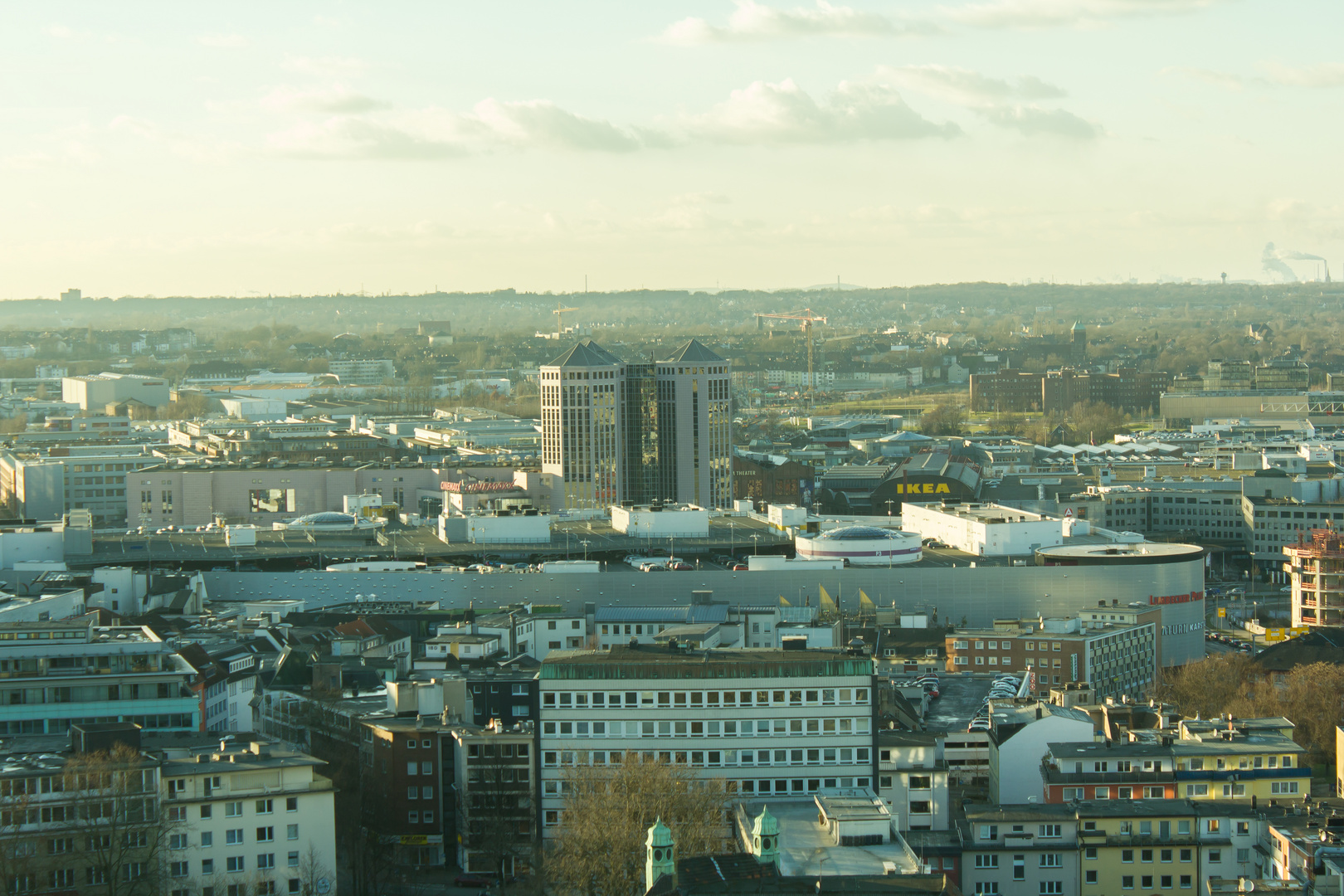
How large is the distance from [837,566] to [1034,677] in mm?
8077

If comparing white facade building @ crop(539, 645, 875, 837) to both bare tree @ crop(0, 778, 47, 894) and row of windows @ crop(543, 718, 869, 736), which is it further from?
bare tree @ crop(0, 778, 47, 894)

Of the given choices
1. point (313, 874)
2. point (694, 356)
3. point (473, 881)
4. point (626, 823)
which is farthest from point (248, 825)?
point (694, 356)

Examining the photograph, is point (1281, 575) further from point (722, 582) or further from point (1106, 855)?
point (1106, 855)

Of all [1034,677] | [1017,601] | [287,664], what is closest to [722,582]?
[1017,601]

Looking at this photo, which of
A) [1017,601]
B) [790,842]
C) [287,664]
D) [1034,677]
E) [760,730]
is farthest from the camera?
[1017,601]

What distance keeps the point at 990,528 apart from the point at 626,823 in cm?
2168

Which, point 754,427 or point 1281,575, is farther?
point 754,427

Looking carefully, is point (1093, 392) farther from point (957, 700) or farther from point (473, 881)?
point (473, 881)

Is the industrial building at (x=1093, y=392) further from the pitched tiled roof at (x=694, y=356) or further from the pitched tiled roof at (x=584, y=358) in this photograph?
the pitched tiled roof at (x=584, y=358)

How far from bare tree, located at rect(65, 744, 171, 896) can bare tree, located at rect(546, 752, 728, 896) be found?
3.71 meters

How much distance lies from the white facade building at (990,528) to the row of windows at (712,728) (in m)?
18.8

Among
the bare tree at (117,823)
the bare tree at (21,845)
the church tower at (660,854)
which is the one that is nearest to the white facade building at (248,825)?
the bare tree at (117,823)

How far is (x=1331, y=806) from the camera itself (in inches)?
819

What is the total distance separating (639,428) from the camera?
52.6 metres
